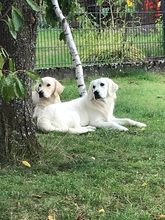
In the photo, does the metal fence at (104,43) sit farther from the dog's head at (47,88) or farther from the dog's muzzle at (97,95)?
the dog's muzzle at (97,95)

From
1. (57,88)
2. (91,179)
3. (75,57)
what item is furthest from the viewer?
(75,57)

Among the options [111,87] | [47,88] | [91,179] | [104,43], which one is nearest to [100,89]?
[111,87]

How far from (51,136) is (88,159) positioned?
47.6 inches

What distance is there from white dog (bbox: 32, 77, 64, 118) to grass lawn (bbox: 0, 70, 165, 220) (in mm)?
1281

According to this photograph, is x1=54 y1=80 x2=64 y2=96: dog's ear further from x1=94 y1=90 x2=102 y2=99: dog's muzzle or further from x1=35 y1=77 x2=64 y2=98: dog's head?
x1=94 y1=90 x2=102 y2=99: dog's muzzle

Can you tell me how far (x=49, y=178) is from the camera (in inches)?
181

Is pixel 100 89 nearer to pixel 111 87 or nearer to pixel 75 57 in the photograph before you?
pixel 111 87

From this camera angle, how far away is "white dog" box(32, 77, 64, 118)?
7.79 metres

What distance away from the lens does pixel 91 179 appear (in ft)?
15.1

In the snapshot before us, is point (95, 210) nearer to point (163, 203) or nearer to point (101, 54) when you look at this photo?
point (163, 203)

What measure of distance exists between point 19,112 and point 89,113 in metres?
2.85

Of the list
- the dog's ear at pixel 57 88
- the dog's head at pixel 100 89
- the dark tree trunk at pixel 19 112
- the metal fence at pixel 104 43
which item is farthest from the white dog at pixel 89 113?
the metal fence at pixel 104 43

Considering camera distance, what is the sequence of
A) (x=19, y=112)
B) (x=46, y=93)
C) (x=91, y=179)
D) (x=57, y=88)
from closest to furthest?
1. (x=91, y=179)
2. (x=19, y=112)
3. (x=46, y=93)
4. (x=57, y=88)

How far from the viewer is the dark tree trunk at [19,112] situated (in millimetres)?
4871
